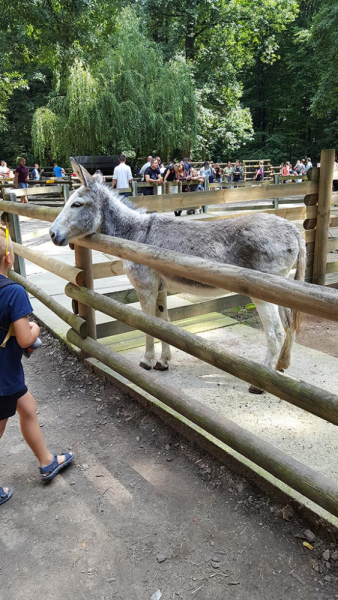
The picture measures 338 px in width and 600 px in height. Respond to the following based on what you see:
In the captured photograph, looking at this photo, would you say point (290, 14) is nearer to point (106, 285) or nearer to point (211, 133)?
point (211, 133)

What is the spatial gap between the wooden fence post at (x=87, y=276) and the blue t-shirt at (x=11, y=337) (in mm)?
1596

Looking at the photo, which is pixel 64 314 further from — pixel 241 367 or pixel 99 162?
pixel 99 162

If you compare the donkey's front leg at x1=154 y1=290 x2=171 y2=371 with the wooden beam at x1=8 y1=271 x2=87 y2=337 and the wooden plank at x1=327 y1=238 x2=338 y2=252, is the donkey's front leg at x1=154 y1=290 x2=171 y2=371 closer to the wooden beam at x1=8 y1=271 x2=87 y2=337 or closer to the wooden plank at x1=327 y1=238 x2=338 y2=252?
the wooden beam at x1=8 y1=271 x2=87 y2=337

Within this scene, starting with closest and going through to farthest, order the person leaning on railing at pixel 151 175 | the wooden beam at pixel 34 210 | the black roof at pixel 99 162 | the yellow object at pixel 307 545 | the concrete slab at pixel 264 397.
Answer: the yellow object at pixel 307 545, the concrete slab at pixel 264 397, the wooden beam at pixel 34 210, the person leaning on railing at pixel 151 175, the black roof at pixel 99 162

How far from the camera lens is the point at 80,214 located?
3.98 meters

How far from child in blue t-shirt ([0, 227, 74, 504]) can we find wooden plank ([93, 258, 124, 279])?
1922 mm

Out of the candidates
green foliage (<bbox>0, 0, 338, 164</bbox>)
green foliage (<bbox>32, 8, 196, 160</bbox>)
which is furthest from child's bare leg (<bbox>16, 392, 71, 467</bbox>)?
green foliage (<bbox>32, 8, 196, 160</bbox>)

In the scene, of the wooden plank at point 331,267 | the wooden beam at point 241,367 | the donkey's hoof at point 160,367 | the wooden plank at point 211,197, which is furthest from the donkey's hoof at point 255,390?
the wooden plank at point 331,267

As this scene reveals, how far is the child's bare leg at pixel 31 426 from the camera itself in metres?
2.69

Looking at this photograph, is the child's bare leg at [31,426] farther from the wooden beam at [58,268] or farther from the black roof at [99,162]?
the black roof at [99,162]

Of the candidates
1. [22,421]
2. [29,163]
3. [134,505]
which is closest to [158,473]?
[134,505]

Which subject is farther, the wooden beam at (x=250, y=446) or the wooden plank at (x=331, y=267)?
the wooden plank at (x=331, y=267)

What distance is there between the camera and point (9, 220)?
6535 millimetres

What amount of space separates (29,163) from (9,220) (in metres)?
36.1
